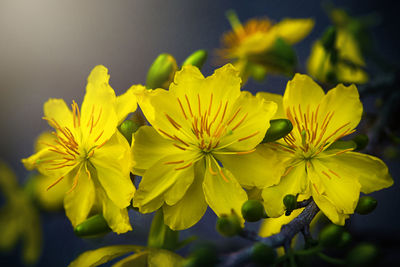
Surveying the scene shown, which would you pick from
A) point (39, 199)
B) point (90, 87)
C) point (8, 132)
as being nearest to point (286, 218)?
point (90, 87)

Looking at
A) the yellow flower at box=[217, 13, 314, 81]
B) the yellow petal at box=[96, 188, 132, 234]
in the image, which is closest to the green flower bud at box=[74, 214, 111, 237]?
the yellow petal at box=[96, 188, 132, 234]

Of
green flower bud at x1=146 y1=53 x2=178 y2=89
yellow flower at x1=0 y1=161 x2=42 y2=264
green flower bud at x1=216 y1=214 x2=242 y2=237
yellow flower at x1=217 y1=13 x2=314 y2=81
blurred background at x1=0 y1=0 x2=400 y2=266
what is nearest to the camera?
green flower bud at x1=216 y1=214 x2=242 y2=237

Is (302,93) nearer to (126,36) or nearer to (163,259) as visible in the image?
(163,259)

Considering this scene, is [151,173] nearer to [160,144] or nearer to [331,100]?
[160,144]

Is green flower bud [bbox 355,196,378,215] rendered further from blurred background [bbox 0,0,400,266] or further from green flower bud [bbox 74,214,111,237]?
blurred background [bbox 0,0,400,266]

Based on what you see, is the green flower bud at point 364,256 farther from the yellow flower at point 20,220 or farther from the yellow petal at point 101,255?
the yellow flower at point 20,220

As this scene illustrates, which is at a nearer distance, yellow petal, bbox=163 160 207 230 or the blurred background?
yellow petal, bbox=163 160 207 230

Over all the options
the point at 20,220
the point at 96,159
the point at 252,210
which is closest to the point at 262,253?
the point at 252,210
